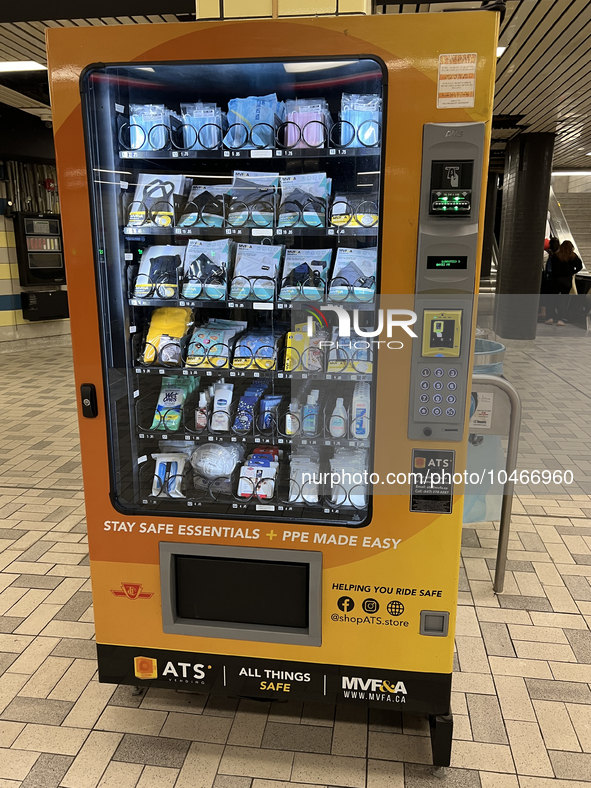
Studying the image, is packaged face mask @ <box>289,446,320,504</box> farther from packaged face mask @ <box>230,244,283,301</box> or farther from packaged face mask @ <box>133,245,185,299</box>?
packaged face mask @ <box>133,245,185,299</box>

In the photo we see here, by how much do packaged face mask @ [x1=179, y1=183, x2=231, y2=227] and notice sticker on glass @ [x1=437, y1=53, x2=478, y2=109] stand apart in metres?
0.79

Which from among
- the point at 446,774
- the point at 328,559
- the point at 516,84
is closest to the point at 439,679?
the point at 446,774

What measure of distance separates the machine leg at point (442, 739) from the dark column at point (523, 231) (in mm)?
8151

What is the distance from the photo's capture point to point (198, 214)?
2047 mm

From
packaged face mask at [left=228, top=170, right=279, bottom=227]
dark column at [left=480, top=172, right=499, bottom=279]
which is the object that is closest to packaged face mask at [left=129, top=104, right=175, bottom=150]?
packaged face mask at [left=228, top=170, right=279, bottom=227]

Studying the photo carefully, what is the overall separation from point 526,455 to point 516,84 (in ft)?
13.6

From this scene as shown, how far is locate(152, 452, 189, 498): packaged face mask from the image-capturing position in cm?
217

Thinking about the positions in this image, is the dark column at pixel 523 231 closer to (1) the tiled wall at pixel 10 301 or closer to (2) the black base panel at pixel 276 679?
(1) the tiled wall at pixel 10 301

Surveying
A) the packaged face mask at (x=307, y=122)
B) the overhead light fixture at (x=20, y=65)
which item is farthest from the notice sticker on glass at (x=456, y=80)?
the overhead light fixture at (x=20, y=65)

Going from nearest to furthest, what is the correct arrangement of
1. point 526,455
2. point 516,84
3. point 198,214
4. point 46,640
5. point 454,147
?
point 454,147, point 198,214, point 46,640, point 526,455, point 516,84

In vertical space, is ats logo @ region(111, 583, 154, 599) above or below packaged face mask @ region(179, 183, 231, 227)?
below

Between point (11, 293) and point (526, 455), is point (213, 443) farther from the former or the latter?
point (11, 293)

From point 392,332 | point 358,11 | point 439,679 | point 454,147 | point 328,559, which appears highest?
point 358,11

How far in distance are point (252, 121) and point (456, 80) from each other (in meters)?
0.67
